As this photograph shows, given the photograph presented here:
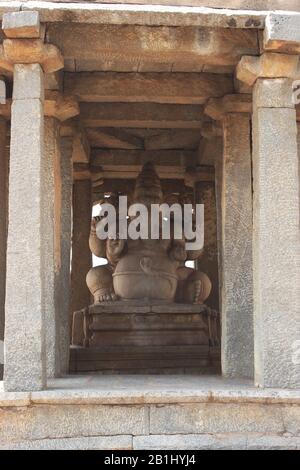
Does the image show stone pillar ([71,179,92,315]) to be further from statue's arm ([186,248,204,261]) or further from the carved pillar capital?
the carved pillar capital

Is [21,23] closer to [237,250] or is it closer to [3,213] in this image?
[3,213]

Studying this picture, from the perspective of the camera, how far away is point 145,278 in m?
11.8

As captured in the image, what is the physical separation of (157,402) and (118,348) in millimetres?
3683

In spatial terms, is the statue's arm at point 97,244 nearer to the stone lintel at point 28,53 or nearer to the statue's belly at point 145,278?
the statue's belly at point 145,278

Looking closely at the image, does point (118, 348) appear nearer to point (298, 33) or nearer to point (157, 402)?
point (157, 402)

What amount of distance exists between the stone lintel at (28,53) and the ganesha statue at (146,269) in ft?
13.6

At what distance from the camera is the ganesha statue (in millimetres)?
11750

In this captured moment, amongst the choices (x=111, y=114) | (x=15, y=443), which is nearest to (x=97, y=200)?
(x=111, y=114)

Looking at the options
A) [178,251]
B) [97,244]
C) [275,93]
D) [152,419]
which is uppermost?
[275,93]

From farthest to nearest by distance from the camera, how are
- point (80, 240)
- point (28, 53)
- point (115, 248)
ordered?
point (80, 240), point (115, 248), point (28, 53)

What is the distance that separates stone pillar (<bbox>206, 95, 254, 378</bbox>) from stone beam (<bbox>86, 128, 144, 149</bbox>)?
8.22 feet

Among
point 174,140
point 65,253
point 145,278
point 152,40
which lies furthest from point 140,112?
point 152,40

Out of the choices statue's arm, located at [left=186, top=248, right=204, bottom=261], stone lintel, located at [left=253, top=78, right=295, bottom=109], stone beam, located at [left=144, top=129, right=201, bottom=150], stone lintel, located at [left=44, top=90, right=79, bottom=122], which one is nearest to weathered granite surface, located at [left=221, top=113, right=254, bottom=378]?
stone lintel, located at [left=253, top=78, right=295, bottom=109]

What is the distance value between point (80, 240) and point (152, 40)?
5364 millimetres
